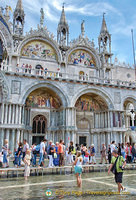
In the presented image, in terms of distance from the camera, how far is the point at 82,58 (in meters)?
27.2

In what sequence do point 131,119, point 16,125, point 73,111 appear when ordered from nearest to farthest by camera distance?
point 16,125 < point 73,111 < point 131,119

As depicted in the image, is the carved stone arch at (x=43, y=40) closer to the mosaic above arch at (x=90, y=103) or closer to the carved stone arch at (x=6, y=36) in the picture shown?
the carved stone arch at (x=6, y=36)

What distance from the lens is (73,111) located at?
22.2 m

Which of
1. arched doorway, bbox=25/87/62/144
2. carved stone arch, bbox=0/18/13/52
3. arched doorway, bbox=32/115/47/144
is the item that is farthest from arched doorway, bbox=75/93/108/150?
carved stone arch, bbox=0/18/13/52

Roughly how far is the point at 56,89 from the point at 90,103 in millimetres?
5628

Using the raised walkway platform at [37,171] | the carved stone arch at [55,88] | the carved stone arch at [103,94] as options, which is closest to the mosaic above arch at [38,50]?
the carved stone arch at [55,88]

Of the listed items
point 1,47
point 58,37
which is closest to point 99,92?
point 58,37

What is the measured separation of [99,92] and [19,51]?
34.5 feet

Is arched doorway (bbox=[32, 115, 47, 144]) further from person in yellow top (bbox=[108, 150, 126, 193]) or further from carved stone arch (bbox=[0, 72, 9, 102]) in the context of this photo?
person in yellow top (bbox=[108, 150, 126, 193])

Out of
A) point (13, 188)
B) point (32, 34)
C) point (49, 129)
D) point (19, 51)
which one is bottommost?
point (13, 188)

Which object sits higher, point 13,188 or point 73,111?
point 73,111

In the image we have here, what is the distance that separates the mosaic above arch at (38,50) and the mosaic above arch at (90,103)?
6.26m

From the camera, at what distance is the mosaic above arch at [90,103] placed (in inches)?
981

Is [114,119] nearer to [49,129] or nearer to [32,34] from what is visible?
[49,129]
